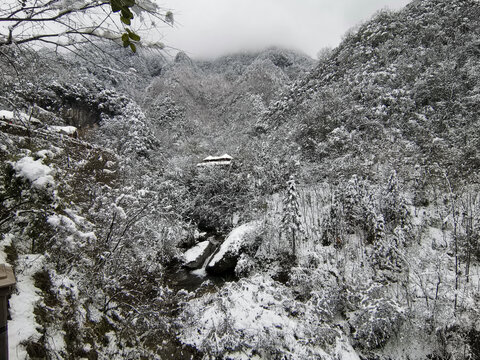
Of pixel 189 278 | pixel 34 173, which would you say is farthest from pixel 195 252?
pixel 34 173

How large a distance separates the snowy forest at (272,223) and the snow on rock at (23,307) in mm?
18

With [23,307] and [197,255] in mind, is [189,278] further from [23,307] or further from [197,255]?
[23,307]

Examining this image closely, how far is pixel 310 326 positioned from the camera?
4.11 metres

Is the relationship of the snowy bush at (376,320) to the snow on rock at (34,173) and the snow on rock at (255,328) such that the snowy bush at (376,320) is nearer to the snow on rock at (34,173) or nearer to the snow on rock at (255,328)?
the snow on rock at (255,328)

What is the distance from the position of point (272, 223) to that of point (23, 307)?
6.72 m

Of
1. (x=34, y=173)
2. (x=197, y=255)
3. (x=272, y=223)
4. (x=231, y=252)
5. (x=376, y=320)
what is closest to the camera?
(x=34, y=173)

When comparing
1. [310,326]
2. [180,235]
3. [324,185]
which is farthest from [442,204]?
[180,235]

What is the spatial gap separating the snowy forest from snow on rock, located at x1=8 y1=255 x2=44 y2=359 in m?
0.02

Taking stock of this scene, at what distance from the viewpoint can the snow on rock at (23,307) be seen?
2.03m

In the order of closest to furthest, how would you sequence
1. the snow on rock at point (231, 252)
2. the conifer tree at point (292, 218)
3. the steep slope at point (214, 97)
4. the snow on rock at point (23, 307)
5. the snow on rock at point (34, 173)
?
the snow on rock at point (34, 173), the snow on rock at point (23, 307), the conifer tree at point (292, 218), the snow on rock at point (231, 252), the steep slope at point (214, 97)

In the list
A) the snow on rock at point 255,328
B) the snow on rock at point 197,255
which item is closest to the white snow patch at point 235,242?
the snow on rock at point 197,255

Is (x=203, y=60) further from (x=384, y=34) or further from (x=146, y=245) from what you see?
(x=146, y=245)

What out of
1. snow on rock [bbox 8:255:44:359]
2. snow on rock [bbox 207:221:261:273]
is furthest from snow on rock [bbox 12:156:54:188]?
snow on rock [bbox 207:221:261:273]

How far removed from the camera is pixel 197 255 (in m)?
8.52
